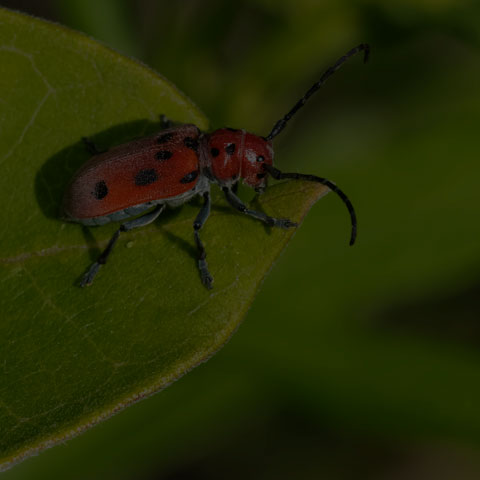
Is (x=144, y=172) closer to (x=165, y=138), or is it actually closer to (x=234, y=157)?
(x=165, y=138)

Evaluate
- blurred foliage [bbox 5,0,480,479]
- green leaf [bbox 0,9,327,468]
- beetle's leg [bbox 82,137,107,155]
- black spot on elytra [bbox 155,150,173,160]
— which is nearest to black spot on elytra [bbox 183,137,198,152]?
black spot on elytra [bbox 155,150,173,160]

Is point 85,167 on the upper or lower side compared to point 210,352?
lower

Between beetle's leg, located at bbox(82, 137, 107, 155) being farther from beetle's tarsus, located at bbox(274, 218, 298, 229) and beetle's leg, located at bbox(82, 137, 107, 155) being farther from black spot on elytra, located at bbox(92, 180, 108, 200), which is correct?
beetle's tarsus, located at bbox(274, 218, 298, 229)

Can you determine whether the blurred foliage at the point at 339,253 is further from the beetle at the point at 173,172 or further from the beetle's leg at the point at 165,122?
the beetle's leg at the point at 165,122

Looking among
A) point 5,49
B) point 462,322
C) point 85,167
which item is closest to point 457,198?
point 462,322

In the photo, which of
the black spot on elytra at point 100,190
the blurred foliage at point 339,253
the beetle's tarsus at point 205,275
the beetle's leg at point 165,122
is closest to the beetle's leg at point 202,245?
the beetle's tarsus at point 205,275

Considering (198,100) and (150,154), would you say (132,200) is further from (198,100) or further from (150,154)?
(198,100)

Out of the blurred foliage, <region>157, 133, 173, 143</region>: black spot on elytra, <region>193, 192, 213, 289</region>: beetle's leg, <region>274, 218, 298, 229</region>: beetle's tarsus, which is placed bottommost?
the blurred foliage
